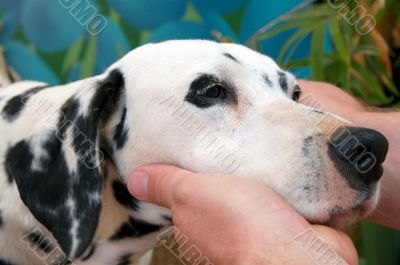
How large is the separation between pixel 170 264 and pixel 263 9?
1559 mm

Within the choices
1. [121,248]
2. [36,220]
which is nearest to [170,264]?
[121,248]

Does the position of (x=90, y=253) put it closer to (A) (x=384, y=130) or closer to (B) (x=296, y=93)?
(B) (x=296, y=93)

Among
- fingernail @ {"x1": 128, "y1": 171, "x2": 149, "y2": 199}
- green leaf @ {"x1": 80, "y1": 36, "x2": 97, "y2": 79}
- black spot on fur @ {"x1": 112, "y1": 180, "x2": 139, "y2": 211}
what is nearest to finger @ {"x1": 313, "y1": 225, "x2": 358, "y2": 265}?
fingernail @ {"x1": 128, "y1": 171, "x2": 149, "y2": 199}

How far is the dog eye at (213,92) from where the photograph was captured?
97 cm

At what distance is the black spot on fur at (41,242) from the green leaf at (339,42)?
123 cm

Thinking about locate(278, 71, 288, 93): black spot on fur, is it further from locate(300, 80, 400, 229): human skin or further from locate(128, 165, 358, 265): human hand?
locate(128, 165, 358, 265): human hand

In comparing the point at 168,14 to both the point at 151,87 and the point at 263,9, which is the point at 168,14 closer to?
the point at 263,9

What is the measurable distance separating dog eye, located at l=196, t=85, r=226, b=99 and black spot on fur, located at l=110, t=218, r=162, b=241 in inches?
13.9

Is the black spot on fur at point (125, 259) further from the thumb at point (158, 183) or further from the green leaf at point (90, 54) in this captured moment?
the green leaf at point (90, 54)

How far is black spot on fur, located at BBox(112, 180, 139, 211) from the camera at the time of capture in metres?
1.08

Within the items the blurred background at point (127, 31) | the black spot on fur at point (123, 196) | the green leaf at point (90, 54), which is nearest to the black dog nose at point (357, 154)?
the black spot on fur at point (123, 196)

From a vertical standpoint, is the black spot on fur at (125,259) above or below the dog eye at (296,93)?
below

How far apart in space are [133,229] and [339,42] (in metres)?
1.12

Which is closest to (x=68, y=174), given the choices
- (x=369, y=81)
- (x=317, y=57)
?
(x=317, y=57)
